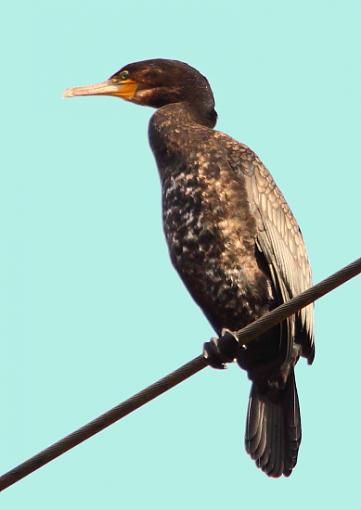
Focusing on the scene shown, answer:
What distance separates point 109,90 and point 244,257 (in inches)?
83.2

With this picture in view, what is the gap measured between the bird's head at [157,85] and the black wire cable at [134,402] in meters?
2.92

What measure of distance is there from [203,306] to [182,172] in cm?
79

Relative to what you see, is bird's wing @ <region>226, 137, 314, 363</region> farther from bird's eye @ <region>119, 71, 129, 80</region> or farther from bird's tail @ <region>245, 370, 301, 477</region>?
bird's eye @ <region>119, 71, 129, 80</region>

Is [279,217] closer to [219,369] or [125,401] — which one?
[219,369]

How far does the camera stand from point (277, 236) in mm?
7281

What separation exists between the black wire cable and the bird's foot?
1.03 meters

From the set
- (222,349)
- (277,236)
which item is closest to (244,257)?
(277,236)

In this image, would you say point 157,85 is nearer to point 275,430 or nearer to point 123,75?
point 123,75

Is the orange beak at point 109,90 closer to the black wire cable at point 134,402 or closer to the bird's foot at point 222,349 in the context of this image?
the bird's foot at point 222,349

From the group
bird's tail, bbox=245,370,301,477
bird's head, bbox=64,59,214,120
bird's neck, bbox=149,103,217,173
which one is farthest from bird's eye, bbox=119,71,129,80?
bird's tail, bbox=245,370,301,477

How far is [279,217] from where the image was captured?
7.43 metres

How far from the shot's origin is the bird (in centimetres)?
702

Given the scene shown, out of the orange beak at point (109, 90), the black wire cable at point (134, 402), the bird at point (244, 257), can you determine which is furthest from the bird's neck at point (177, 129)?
the black wire cable at point (134, 402)

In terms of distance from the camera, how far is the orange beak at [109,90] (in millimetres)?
8453
